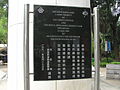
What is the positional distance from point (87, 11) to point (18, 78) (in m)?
1.68

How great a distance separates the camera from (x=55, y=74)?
357 centimetres

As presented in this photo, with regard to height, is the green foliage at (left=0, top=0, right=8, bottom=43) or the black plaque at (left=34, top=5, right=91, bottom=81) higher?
the green foliage at (left=0, top=0, right=8, bottom=43)

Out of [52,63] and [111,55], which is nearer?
[52,63]

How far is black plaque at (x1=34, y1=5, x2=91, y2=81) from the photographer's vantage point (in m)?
3.56

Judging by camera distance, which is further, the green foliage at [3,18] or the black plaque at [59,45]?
the green foliage at [3,18]

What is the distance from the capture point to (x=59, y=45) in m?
3.62

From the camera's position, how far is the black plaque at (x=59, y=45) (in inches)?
140

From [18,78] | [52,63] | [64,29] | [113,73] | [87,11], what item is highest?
[87,11]

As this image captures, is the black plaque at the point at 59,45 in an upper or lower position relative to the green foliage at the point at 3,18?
lower

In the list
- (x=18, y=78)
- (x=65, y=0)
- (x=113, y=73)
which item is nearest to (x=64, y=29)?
(x=65, y=0)

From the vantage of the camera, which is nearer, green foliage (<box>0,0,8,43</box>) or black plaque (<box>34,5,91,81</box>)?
black plaque (<box>34,5,91,81</box>)

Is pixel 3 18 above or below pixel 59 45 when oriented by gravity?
above

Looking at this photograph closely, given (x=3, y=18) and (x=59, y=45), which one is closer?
(x=59, y=45)

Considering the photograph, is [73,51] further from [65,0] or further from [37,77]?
[65,0]
